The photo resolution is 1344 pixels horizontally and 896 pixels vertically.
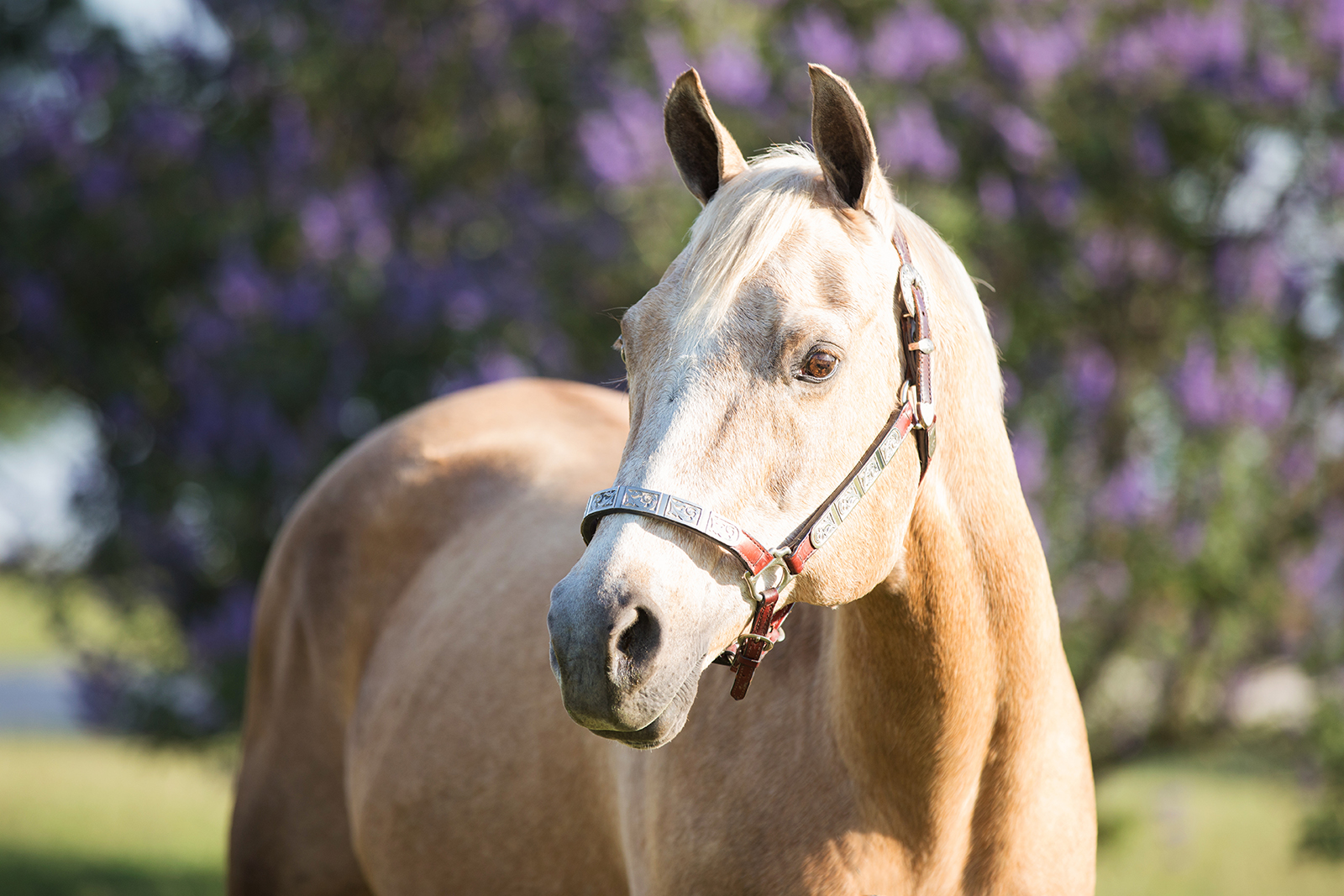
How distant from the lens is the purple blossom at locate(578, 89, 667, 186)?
4.75 m

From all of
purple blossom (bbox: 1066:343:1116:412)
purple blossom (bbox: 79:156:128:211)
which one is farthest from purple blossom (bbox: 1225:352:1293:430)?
purple blossom (bbox: 79:156:128:211)

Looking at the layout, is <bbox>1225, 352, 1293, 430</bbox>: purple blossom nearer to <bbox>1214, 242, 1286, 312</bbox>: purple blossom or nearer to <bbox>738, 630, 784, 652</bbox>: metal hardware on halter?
<bbox>1214, 242, 1286, 312</bbox>: purple blossom

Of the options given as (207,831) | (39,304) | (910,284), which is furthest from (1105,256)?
(207,831)

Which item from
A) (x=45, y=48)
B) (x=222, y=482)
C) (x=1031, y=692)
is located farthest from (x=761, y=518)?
(x=45, y=48)

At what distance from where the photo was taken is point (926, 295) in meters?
1.81

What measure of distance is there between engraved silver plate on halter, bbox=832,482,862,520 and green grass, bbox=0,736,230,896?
15.7 ft

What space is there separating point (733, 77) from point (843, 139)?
3.22 meters

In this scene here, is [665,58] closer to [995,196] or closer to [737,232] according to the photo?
[995,196]

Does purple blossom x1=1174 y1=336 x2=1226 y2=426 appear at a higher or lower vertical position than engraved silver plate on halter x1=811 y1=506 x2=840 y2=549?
higher

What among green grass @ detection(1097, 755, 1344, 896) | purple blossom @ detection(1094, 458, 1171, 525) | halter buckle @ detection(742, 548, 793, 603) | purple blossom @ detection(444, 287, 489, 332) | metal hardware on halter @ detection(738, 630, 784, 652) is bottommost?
metal hardware on halter @ detection(738, 630, 784, 652)

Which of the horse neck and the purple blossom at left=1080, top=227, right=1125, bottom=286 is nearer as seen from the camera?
the horse neck

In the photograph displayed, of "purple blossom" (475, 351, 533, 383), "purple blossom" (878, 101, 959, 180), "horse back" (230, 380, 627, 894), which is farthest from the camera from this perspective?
"purple blossom" (475, 351, 533, 383)

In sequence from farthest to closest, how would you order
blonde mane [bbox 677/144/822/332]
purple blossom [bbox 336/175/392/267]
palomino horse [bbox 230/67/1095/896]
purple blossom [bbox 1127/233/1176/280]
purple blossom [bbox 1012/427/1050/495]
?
purple blossom [bbox 1127/233/1176/280] < purple blossom [bbox 336/175/392/267] < purple blossom [bbox 1012/427/1050/495] < blonde mane [bbox 677/144/822/332] < palomino horse [bbox 230/67/1095/896]

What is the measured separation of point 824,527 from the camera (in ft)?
5.31
